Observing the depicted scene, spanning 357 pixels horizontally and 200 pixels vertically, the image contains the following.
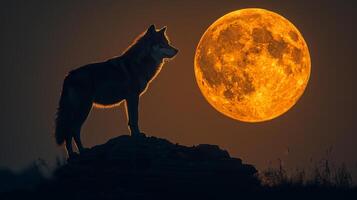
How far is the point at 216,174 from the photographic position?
1720 cm

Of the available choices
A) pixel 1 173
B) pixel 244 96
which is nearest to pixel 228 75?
pixel 244 96

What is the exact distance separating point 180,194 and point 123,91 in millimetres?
3797

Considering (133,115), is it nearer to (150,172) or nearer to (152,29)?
(152,29)

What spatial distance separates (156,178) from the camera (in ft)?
55.0

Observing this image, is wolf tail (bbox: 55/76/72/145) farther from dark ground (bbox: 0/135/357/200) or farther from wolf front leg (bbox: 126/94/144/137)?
wolf front leg (bbox: 126/94/144/137)

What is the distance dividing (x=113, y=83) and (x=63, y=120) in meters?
1.49

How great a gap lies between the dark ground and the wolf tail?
910mm

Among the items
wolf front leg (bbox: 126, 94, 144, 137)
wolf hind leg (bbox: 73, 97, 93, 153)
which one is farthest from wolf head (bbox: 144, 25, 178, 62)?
wolf hind leg (bbox: 73, 97, 93, 153)

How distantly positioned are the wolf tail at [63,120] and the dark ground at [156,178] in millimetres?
910

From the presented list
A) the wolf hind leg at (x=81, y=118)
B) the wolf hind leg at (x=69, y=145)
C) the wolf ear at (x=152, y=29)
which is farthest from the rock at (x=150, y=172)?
the wolf ear at (x=152, y=29)

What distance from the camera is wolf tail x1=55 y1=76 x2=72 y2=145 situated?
1856 cm

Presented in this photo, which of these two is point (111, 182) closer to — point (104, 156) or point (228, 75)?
point (104, 156)

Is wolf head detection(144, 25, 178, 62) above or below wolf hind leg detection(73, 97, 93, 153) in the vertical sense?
above

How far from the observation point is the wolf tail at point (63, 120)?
1856 cm
